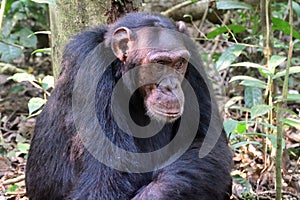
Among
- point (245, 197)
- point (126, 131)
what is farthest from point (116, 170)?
point (245, 197)

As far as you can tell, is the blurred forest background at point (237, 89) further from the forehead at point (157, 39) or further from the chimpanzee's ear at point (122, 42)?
the forehead at point (157, 39)

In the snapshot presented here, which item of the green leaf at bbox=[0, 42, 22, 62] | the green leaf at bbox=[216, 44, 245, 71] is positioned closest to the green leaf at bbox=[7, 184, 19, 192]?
the green leaf at bbox=[216, 44, 245, 71]

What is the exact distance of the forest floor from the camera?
18.3ft

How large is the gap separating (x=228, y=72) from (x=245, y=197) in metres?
3.62

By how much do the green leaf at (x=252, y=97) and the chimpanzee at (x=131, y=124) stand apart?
1760 millimetres

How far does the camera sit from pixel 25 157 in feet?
21.6

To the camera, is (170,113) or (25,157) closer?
(170,113)

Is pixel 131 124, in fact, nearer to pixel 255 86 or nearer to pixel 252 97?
pixel 255 86

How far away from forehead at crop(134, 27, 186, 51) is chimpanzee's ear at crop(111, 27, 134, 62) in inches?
3.0

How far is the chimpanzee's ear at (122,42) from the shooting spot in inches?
175

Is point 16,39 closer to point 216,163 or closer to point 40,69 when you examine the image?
point 40,69

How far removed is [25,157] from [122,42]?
2.73m

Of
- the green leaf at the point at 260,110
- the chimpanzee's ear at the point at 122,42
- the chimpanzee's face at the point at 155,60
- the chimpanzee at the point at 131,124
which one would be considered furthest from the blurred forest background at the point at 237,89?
the chimpanzee's face at the point at 155,60

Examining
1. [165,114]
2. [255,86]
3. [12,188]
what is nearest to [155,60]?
[165,114]
